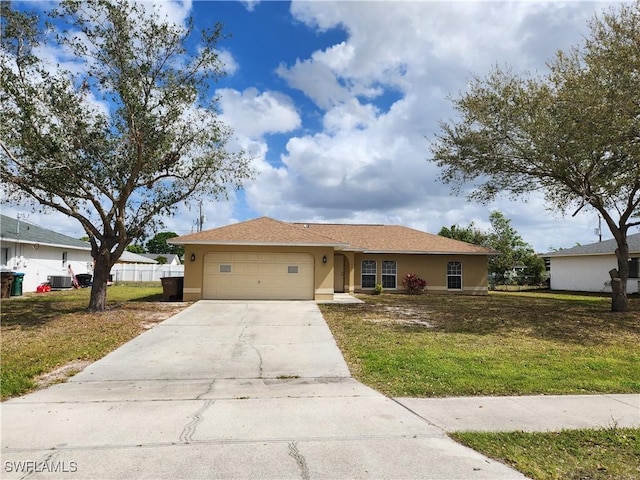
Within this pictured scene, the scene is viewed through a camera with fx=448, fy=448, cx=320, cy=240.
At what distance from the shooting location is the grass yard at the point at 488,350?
689 centimetres

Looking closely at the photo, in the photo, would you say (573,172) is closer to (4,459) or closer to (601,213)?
(601,213)

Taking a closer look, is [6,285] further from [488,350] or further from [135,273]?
[488,350]

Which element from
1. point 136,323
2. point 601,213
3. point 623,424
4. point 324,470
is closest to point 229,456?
point 324,470

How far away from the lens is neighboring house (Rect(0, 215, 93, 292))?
21.9 m

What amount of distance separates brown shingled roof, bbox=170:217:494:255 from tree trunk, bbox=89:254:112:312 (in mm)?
3994

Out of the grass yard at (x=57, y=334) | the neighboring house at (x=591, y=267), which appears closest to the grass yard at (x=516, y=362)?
the grass yard at (x=57, y=334)

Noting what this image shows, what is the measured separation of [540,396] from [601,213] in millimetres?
11923

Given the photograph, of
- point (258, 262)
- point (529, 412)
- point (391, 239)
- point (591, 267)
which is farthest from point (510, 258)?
point (529, 412)

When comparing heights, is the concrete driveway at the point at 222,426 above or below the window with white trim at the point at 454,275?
below

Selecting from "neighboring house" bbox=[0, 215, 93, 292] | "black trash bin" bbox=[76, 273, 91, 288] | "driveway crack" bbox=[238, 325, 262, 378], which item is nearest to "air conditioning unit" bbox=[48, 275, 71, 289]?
"neighboring house" bbox=[0, 215, 93, 292]

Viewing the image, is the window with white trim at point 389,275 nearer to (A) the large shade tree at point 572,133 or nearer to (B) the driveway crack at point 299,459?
(A) the large shade tree at point 572,133

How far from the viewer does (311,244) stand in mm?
18828

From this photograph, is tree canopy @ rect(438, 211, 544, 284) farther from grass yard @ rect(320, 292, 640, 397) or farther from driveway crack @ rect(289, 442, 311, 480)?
driveway crack @ rect(289, 442, 311, 480)

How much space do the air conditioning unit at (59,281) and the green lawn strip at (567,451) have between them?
1038 inches
